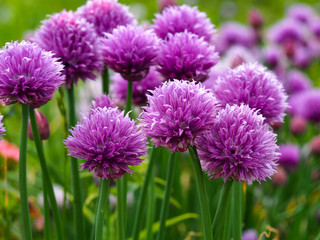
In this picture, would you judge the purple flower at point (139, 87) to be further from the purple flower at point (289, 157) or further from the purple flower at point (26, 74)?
the purple flower at point (289, 157)

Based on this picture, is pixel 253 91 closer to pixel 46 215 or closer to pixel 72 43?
pixel 72 43

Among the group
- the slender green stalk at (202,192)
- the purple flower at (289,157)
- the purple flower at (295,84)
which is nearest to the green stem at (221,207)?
the slender green stalk at (202,192)

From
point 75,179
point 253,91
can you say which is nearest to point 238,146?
point 253,91

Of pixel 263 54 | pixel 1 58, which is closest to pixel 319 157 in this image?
pixel 263 54

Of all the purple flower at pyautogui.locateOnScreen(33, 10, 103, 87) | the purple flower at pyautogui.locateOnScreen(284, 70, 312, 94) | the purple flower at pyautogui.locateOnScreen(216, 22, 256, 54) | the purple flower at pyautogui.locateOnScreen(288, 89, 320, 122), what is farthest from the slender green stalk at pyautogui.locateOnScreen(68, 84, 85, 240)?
the purple flower at pyautogui.locateOnScreen(216, 22, 256, 54)

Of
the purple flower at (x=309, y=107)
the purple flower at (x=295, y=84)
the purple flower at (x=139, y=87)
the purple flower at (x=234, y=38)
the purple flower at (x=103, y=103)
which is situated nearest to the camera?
the purple flower at (x=103, y=103)

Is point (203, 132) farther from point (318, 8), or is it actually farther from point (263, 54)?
point (318, 8)

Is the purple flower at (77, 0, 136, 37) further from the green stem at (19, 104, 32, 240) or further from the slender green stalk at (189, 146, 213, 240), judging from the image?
the slender green stalk at (189, 146, 213, 240)
